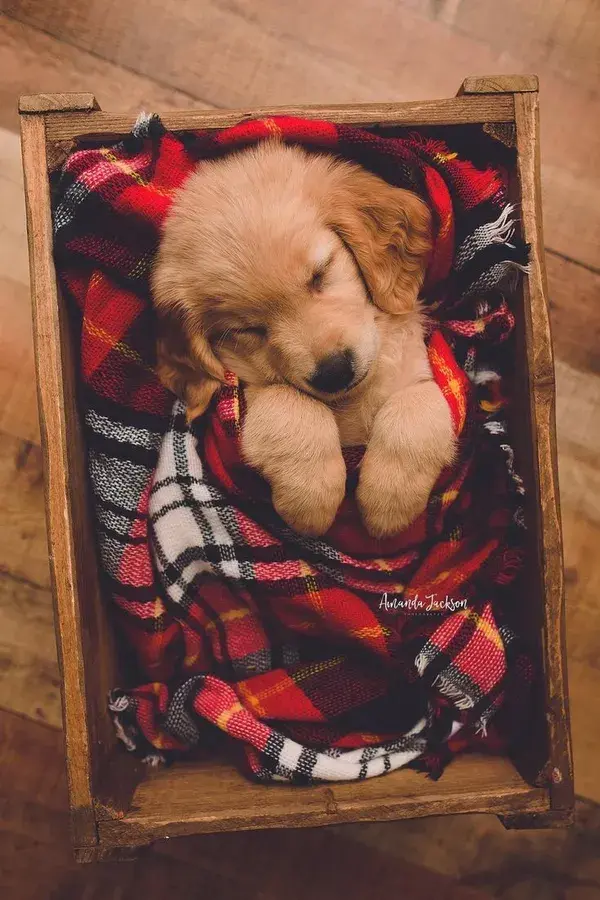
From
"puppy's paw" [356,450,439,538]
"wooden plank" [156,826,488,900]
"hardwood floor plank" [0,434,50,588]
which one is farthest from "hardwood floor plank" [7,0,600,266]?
"wooden plank" [156,826,488,900]

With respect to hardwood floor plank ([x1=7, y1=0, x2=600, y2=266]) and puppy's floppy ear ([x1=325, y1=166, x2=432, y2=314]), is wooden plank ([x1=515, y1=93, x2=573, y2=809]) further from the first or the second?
hardwood floor plank ([x1=7, y1=0, x2=600, y2=266])

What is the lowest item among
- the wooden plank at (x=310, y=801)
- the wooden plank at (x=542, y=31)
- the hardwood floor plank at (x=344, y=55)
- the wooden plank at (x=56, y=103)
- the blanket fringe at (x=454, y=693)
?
the wooden plank at (x=310, y=801)

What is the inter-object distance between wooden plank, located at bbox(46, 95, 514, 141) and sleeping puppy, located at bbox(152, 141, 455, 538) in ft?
0.29

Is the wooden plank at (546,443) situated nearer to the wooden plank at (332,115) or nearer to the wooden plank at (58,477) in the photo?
the wooden plank at (332,115)

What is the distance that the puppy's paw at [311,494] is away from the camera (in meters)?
1.35

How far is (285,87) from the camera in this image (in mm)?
1732

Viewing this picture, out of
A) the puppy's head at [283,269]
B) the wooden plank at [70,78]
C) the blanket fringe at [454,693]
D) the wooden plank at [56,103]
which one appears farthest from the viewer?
the wooden plank at [70,78]

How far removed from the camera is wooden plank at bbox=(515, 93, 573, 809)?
131 centimetres

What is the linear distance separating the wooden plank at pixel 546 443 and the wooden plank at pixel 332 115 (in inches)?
2.3

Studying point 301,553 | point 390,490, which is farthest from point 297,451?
point 301,553

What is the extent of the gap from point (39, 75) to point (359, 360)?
1.16 meters

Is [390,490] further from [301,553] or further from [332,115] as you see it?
[332,115]

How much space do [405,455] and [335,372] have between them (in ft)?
0.76

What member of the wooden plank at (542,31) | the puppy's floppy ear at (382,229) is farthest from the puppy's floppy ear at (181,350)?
the wooden plank at (542,31)
